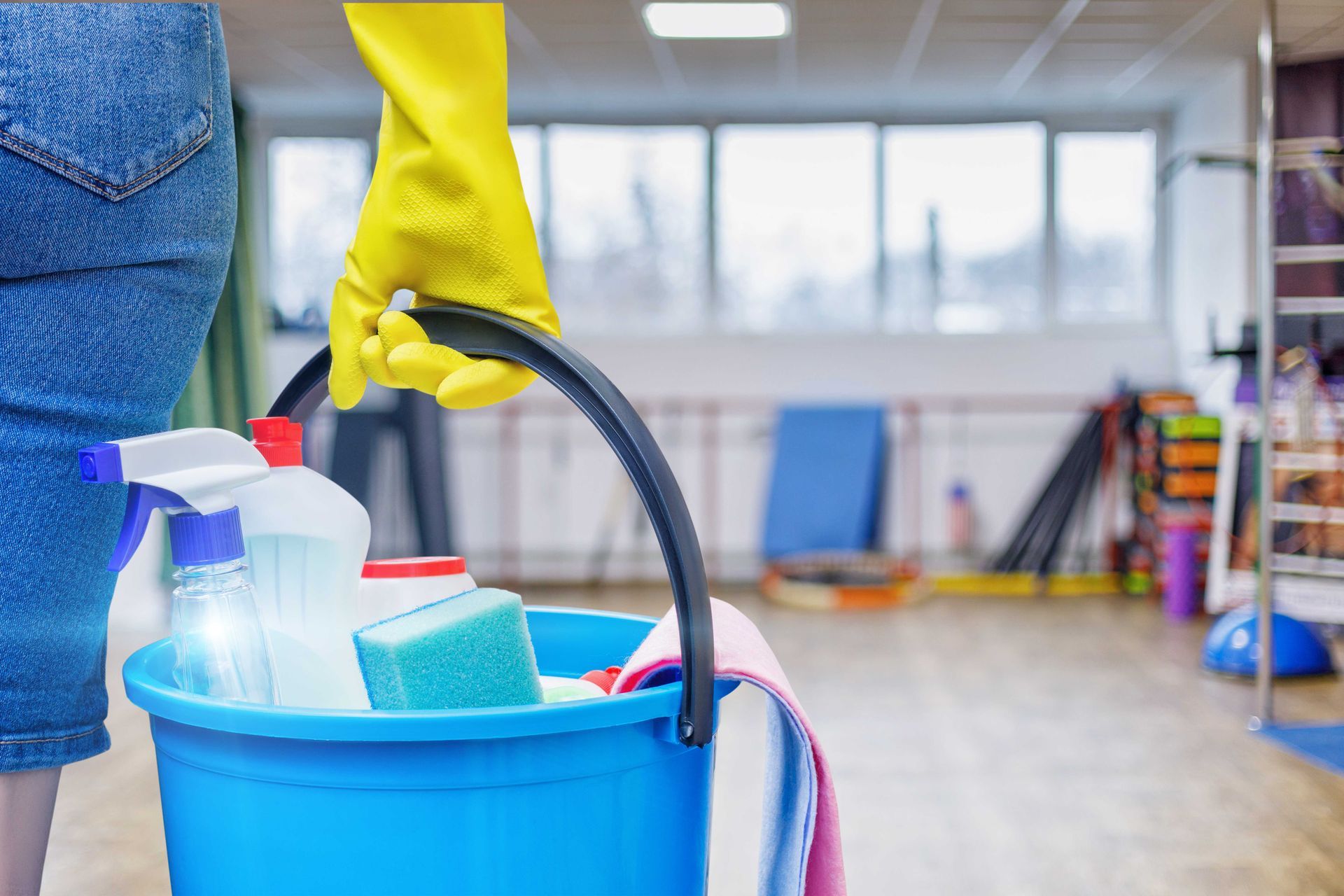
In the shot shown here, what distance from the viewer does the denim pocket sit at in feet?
1.97

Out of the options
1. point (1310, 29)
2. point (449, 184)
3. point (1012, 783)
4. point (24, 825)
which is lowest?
point (1012, 783)

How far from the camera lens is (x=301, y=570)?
0.64 metres

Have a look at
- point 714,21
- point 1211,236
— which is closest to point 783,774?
point 714,21

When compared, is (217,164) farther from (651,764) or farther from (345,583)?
(651,764)

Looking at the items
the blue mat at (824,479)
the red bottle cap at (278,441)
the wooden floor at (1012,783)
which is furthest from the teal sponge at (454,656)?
the blue mat at (824,479)

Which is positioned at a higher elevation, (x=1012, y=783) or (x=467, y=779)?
(x=467, y=779)

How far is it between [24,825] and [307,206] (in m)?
4.60

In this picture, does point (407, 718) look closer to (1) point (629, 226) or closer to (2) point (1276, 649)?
(2) point (1276, 649)

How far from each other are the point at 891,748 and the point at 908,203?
122 inches

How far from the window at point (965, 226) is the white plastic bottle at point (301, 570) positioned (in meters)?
4.38

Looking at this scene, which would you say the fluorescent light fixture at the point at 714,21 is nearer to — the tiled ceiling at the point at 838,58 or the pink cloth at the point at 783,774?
the tiled ceiling at the point at 838,58

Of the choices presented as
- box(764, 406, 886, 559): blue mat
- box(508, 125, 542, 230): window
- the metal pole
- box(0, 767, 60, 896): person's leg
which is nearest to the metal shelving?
the metal pole

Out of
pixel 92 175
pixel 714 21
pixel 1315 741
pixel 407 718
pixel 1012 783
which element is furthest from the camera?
pixel 714 21

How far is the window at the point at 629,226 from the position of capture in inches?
189
